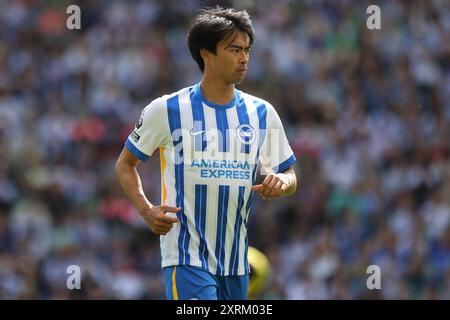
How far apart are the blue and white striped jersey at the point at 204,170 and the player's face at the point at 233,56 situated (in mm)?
197

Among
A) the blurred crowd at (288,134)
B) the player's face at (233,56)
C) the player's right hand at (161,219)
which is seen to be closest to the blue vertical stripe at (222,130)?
the player's face at (233,56)

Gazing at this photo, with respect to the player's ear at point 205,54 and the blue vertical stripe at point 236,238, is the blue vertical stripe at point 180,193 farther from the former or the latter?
the player's ear at point 205,54

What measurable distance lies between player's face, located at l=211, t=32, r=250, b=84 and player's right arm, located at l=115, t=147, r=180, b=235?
0.77 meters

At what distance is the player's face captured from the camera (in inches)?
266

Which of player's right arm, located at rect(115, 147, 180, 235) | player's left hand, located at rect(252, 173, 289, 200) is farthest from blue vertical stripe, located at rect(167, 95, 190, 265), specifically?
player's left hand, located at rect(252, 173, 289, 200)

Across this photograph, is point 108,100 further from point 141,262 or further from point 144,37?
point 141,262

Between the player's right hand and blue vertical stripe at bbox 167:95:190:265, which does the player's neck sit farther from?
the player's right hand

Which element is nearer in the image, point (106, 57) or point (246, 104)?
point (246, 104)

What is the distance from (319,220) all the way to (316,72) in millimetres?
2377

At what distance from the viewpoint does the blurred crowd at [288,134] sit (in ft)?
41.2

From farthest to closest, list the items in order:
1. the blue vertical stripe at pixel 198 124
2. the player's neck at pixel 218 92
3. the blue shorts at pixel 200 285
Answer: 1. the player's neck at pixel 218 92
2. the blue vertical stripe at pixel 198 124
3. the blue shorts at pixel 200 285

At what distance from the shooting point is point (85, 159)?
14.0 meters

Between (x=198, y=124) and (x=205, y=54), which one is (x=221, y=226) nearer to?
(x=198, y=124)
